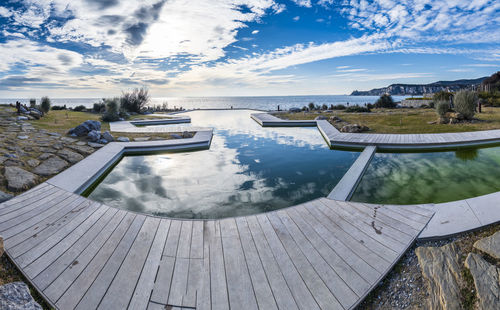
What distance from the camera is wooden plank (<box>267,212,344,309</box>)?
1827mm

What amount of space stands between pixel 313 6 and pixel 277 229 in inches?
421

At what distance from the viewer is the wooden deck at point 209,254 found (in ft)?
6.09

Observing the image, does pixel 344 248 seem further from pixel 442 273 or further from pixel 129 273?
pixel 129 273

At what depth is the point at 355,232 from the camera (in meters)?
2.66

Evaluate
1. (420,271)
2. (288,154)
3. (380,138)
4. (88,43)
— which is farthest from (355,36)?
(88,43)

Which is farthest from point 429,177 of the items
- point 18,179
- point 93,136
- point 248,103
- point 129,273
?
point 248,103

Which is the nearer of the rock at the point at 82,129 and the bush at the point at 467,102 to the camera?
the rock at the point at 82,129

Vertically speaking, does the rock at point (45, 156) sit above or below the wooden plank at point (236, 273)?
above

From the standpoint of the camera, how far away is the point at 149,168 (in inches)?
237

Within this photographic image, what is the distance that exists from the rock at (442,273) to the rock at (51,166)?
21.2 feet

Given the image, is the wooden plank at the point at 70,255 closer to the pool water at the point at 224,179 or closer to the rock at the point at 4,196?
the pool water at the point at 224,179

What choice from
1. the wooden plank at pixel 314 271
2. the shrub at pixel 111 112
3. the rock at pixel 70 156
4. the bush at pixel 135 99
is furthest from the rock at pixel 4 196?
the bush at pixel 135 99

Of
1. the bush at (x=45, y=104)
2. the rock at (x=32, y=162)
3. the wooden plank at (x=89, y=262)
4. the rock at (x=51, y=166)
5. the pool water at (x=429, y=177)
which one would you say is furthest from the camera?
the bush at (x=45, y=104)

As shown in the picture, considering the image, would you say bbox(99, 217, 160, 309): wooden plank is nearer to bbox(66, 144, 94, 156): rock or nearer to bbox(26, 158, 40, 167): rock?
bbox(26, 158, 40, 167): rock
